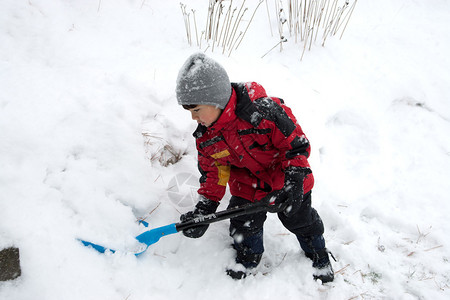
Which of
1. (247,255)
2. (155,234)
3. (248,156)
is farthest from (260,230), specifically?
(155,234)

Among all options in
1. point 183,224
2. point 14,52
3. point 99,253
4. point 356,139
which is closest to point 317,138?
point 356,139

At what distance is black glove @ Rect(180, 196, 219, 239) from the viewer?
1.67 m

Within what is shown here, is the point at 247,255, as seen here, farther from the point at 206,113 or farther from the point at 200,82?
the point at 200,82

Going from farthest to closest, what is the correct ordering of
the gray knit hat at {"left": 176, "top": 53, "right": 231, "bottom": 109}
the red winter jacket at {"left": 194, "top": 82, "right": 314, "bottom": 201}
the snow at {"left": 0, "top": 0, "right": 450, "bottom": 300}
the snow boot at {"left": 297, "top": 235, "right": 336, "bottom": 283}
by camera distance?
the snow boot at {"left": 297, "top": 235, "right": 336, "bottom": 283}
the snow at {"left": 0, "top": 0, "right": 450, "bottom": 300}
the red winter jacket at {"left": 194, "top": 82, "right": 314, "bottom": 201}
the gray knit hat at {"left": 176, "top": 53, "right": 231, "bottom": 109}

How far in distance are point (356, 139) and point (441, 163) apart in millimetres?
632

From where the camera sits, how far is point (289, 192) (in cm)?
149

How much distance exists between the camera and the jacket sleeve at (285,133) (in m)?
1.48

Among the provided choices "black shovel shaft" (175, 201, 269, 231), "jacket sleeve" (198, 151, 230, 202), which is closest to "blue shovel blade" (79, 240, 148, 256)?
"black shovel shaft" (175, 201, 269, 231)

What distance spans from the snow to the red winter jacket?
39 centimetres

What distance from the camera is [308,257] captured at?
187 cm

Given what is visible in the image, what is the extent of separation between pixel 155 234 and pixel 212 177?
427mm

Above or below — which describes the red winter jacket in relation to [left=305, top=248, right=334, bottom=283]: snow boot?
above

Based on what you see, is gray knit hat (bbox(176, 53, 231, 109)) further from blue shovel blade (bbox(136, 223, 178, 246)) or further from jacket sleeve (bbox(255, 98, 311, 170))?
blue shovel blade (bbox(136, 223, 178, 246))

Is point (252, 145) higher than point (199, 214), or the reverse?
point (252, 145)
